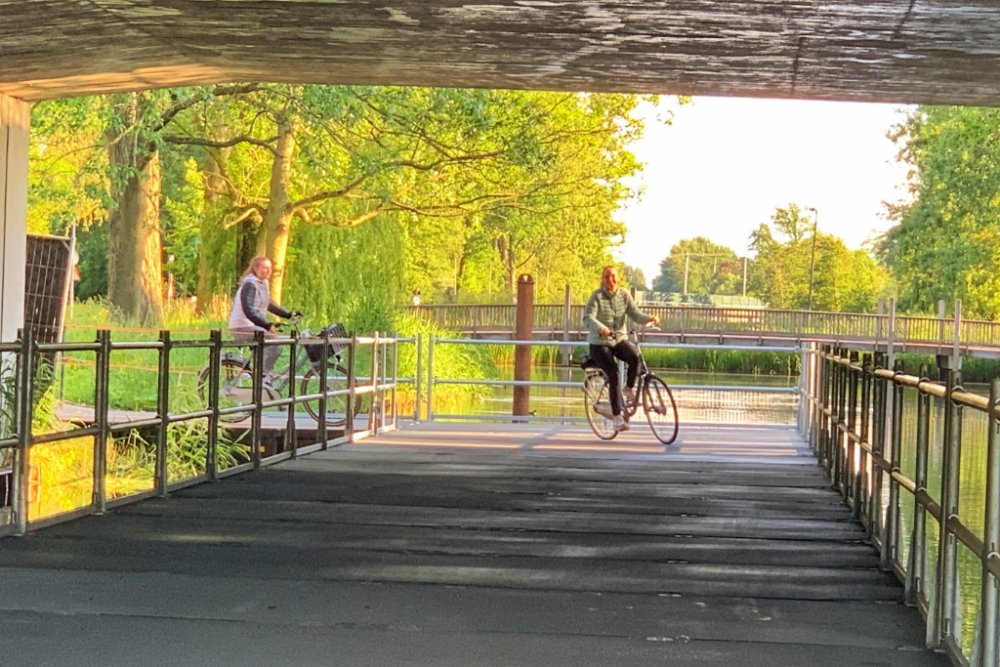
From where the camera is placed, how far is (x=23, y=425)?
7.41m

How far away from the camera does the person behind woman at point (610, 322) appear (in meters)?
14.0

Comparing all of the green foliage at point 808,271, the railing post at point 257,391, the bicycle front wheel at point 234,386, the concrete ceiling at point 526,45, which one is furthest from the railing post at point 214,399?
the green foliage at point 808,271

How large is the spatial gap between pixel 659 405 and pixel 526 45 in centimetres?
552

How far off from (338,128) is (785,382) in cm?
2605

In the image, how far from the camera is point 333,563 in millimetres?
6953

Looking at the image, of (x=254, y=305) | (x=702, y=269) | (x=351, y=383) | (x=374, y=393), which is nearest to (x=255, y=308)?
(x=254, y=305)

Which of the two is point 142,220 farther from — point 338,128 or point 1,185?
point 1,185

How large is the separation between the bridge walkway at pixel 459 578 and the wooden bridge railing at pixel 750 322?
38324mm

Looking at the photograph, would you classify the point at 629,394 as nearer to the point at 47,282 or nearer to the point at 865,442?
the point at 47,282

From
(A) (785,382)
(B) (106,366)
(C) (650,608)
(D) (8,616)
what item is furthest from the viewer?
(A) (785,382)

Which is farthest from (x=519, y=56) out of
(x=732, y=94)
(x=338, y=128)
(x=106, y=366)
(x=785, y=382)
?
(x=785, y=382)

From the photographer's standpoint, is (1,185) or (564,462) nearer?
(1,185)

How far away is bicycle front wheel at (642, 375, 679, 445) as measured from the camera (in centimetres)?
1446

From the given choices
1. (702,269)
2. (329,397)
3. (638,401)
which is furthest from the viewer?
(702,269)
